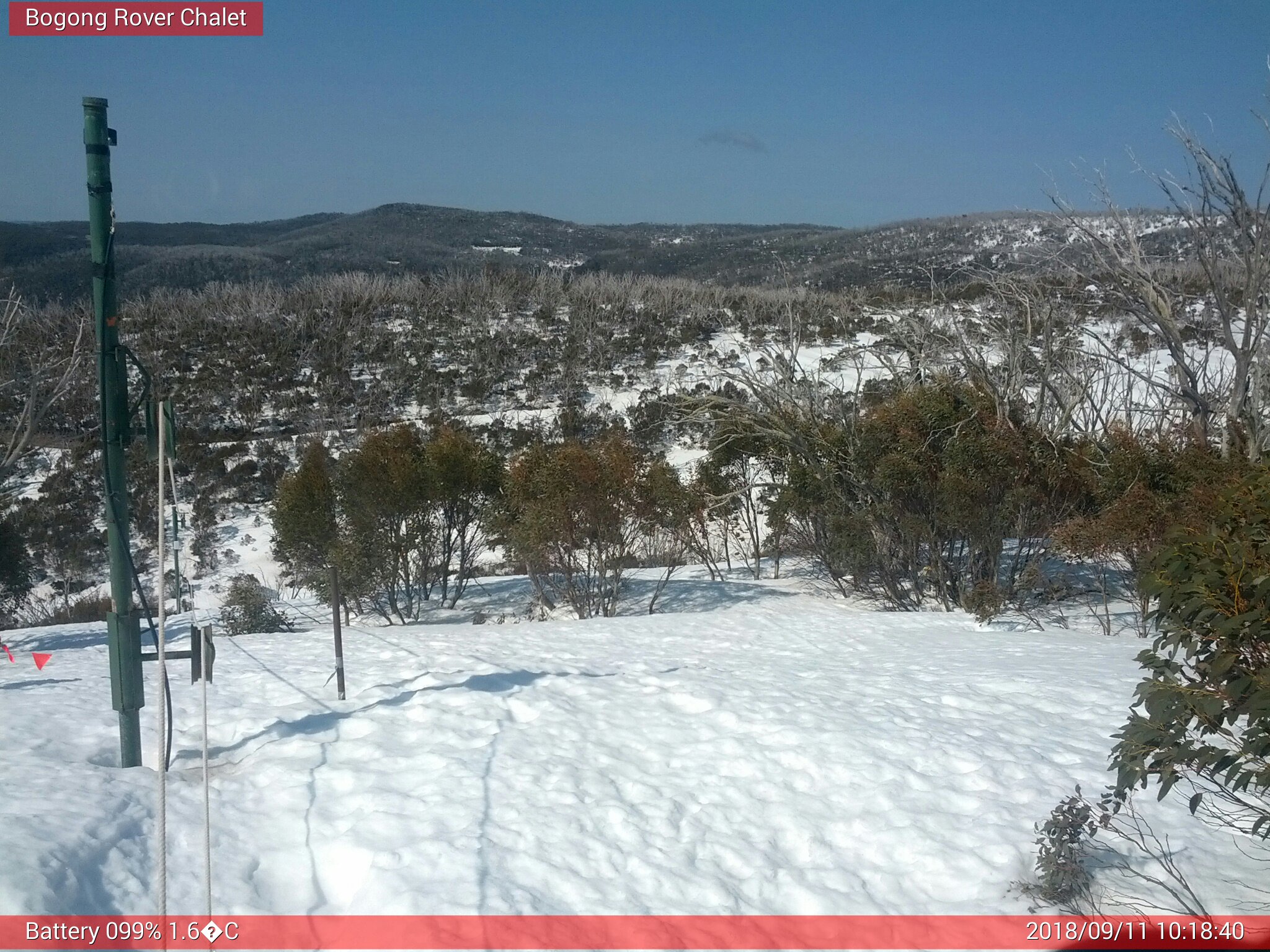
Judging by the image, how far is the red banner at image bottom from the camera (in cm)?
317

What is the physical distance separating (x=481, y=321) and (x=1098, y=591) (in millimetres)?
27300

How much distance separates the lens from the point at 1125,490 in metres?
10.8

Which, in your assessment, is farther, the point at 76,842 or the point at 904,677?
the point at 904,677

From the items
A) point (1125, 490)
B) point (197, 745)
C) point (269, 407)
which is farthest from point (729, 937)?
point (269, 407)

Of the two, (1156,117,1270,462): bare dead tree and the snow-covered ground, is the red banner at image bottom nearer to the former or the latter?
the snow-covered ground

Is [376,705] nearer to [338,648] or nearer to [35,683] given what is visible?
[338,648]

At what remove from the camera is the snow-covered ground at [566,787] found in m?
3.64

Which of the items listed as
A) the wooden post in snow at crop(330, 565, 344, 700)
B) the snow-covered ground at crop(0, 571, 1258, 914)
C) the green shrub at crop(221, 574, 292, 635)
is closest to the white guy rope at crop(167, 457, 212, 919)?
the snow-covered ground at crop(0, 571, 1258, 914)

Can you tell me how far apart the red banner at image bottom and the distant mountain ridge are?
31.0 metres

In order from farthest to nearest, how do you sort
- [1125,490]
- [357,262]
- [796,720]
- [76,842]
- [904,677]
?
[357,262] < [1125,490] < [904,677] < [796,720] < [76,842]

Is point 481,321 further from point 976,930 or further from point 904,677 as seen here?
point 976,930

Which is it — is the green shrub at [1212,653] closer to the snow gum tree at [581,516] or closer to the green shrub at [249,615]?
the snow gum tree at [581,516]

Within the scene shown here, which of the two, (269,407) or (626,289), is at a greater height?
(626,289)

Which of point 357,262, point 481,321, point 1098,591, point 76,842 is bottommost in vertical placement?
point 1098,591
